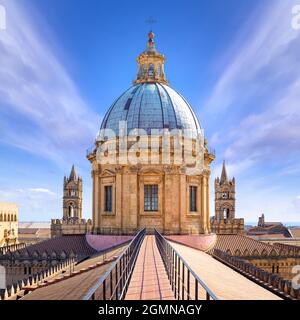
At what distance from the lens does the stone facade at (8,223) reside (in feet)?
229

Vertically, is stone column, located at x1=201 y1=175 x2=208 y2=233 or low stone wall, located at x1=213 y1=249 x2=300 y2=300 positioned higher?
stone column, located at x1=201 y1=175 x2=208 y2=233

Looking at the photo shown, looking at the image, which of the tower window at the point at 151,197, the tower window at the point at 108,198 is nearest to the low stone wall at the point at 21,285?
the tower window at the point at 108,198

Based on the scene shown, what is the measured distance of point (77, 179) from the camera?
246ft

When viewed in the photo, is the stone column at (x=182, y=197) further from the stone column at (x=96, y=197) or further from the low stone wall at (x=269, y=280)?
the low stone wall at (x=269, y=280)

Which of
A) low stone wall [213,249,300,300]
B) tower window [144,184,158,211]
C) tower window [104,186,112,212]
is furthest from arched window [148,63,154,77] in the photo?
low stone wall [213,249,300,300]

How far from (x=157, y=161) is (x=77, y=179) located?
4548cm

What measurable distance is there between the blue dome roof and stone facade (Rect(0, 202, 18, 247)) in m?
42.7

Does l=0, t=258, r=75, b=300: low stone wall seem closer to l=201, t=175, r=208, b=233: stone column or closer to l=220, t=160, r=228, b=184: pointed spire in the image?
l=201, t=175, r=208, b=233: stone column

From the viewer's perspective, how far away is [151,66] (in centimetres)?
3884

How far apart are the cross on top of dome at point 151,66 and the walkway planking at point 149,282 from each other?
84.8 ft

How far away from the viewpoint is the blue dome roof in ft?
111

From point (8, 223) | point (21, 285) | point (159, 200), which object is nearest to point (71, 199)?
point (8, 223)

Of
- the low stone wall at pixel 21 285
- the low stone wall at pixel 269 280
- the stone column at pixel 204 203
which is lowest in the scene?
the low stone wall at pixel 21 285
